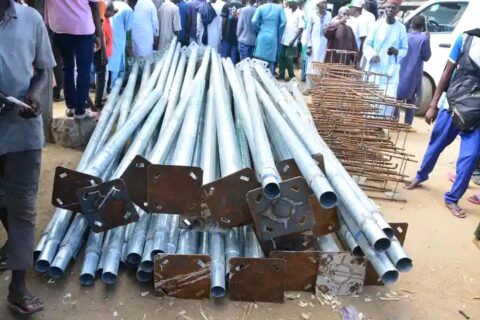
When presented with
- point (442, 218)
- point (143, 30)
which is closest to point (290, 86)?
point (143, 30)

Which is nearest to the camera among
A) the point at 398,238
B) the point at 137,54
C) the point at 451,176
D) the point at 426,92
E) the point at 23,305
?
the point at 23,305

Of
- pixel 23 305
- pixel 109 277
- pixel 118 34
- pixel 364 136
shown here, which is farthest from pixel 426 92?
pixel 23 305

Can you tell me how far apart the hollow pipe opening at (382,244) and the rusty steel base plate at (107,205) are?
1428mm

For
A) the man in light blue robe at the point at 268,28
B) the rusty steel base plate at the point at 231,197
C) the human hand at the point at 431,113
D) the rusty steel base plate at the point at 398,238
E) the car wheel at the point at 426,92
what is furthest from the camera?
the man in light blue robe at the point at 268,28

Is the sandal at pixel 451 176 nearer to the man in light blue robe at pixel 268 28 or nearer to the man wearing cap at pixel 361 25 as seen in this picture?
the man wearing cap at pixel 361 25

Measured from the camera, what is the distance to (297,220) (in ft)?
8.64

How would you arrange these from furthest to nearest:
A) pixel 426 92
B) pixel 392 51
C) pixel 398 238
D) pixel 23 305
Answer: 1. pixel 426 92
2. pixel 392 51
3. pixel 398 238
4. pixel 23 305

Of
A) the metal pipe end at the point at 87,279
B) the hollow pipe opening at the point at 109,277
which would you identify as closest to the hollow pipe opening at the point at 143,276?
the hollow pipe opening at the point at 109,277

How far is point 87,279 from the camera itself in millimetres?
2781

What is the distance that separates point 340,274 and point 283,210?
26.9 inches

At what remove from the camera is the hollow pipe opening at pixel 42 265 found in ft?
8.92

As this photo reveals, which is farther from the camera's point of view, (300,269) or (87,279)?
(300,269)

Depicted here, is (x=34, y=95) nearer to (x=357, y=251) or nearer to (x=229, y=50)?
(x=357, y=251)

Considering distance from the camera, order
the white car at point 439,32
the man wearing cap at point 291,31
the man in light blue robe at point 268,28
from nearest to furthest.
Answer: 1. the white car at point 439,32
2. the man in light blue robe at point 268,28
3. the man wearing cap at point 291,31
